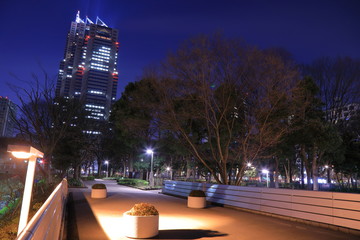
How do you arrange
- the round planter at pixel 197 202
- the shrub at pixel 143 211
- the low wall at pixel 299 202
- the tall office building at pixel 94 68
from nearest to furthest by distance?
the shrub at pixel 143 211
the low wall at pixel 299 202
the round planter at pixel 197 202
the tall office building at pixel 94 68

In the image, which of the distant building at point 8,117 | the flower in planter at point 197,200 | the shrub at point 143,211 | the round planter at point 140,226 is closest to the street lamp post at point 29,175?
the round planter at point 140,226

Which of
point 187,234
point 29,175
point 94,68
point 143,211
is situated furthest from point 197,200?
point 94,68

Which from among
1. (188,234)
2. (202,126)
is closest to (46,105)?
(202,126)

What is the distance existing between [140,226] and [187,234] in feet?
4.60

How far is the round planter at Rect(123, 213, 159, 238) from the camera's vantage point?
713cm

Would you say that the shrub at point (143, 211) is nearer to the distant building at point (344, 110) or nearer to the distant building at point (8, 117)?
the distant building at point (8, 117)

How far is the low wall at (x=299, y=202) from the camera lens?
8461mm

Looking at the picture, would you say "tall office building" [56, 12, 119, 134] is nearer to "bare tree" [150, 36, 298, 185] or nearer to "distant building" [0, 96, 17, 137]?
"distant building" [0, 96, 17, 137]

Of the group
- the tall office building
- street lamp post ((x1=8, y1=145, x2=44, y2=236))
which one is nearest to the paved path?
street lamp post ((x1=8, y1=145, x2=44, y2=236))

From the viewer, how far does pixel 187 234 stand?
7.64 m

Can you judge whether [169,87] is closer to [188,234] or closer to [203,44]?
[203,44]

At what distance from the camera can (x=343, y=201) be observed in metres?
8.61

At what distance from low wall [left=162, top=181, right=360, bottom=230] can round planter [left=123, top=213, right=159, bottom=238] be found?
5.88 m

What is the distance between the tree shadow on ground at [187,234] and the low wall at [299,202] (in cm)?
385
